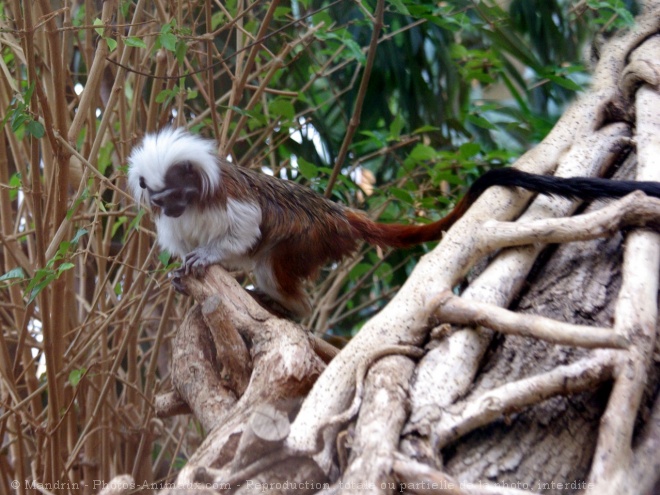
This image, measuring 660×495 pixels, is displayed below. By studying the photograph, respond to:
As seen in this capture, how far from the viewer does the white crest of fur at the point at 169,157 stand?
2.87 metres

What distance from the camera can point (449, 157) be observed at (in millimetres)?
3650

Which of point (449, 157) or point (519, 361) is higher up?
point (449, 157)

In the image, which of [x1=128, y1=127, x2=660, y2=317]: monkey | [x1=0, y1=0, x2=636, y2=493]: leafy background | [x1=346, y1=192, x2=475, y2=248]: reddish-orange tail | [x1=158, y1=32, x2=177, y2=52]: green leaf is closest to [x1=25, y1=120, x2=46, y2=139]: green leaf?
[x1=0, y1=0, x2=636, y2=493]: leafy background

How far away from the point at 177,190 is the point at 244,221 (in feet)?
0.98

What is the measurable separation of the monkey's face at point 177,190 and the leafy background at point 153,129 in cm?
13

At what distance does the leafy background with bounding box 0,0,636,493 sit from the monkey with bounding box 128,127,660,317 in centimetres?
16

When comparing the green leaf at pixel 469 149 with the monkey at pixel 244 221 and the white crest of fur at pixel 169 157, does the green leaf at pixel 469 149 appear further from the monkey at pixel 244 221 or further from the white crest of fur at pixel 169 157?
the white crest of fur at pixel 169 157

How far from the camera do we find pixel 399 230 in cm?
298

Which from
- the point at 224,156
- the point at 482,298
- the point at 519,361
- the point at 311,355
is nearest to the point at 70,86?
the point at 224,156

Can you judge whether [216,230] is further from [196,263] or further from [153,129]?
[153,129]

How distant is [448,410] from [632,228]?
2.59 ft

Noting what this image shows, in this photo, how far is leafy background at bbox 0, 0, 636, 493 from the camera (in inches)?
107

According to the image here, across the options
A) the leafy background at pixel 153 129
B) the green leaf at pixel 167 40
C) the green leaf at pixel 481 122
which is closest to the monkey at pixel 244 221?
the leafy background at pixel 153 129

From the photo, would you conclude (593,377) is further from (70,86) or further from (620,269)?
(70,86)
